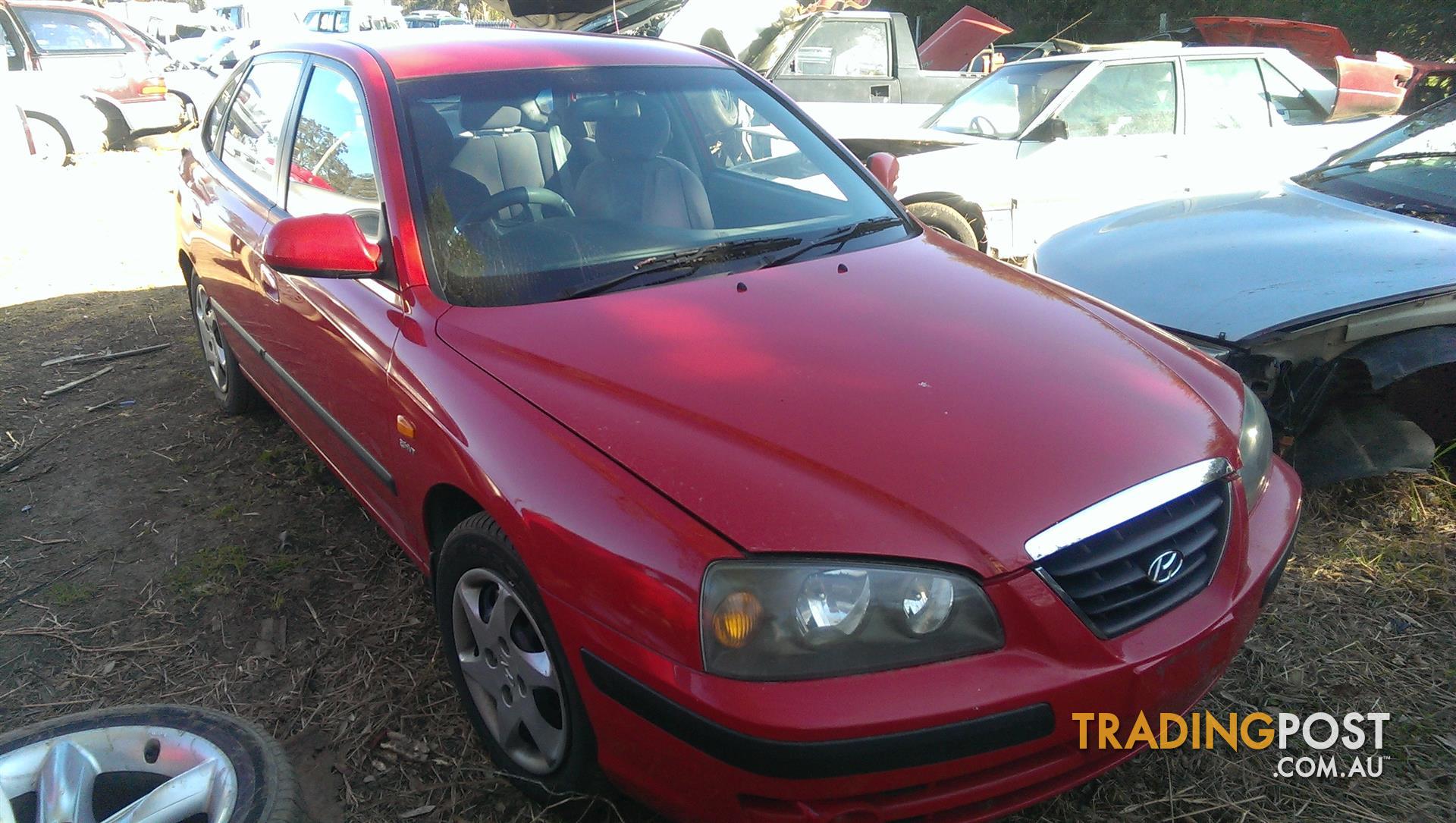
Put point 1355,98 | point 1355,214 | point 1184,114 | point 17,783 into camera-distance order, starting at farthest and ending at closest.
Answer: point 1355,98, point 1184,114, point 1355,214, point 17,783

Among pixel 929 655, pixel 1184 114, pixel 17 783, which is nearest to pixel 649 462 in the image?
pixel 929 655

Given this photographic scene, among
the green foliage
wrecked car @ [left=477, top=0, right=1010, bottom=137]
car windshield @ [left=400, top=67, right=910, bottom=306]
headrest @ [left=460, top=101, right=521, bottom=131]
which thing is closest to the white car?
wrecked car @ [left=477, top=0, right=1010, bottom=137]

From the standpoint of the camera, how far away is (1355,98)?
683cm

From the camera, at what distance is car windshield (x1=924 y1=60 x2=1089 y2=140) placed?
612 centimetres

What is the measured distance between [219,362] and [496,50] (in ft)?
7.37

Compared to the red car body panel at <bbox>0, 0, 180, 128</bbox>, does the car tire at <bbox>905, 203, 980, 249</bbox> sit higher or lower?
lower

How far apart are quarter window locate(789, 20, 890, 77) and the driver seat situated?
5.63m

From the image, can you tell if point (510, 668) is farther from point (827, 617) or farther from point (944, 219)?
point (944, 219)

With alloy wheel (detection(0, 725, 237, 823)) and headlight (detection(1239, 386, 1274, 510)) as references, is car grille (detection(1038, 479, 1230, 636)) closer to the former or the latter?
headlight (detection(1239, 386, 1274, 510))

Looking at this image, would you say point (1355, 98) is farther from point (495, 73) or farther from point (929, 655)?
point (929, 655)

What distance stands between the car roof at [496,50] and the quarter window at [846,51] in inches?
204

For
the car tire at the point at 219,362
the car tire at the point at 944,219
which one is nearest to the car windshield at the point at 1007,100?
the car tire at the point at 944,219

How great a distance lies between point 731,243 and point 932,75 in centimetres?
735

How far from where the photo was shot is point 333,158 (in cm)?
284
